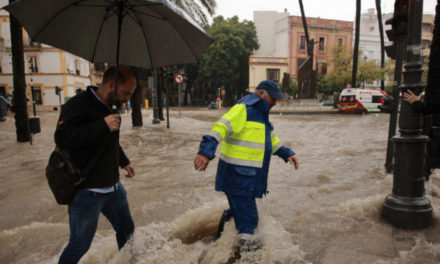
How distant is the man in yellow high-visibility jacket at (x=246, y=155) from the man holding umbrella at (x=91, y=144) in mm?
845

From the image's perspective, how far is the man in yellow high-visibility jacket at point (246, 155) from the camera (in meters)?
2.65

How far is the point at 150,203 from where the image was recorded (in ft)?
15.9

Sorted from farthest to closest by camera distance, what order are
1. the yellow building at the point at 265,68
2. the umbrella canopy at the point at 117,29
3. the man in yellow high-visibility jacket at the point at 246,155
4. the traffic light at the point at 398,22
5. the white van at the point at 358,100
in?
the yellow building at the point at 265,68 → the white van at the point at 358,100 → the traffic light at the point at 398,22 → the man in yellow high-visibility jacket at the point at 246,155 → the umbrella canopy at the point at 117,29

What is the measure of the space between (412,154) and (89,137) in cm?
347

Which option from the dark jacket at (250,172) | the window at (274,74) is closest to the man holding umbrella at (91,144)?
the dark jacket at (250,172)

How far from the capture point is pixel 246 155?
2.67 metres

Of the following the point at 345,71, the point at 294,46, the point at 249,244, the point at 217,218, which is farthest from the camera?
the point at 294,46

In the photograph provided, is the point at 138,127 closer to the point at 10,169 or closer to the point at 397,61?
the point at 10,169

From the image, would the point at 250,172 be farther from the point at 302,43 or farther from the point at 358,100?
the point at 302,43

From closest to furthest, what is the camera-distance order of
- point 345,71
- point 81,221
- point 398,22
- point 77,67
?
point 81,221 < point 398,22 < point 345,71 < point 77,67

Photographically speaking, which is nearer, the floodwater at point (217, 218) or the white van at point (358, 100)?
the floodwater at point (217, 218)

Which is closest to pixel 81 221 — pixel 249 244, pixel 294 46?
pixel 249 244

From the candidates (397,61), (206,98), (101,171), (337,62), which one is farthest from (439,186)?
(206,98)

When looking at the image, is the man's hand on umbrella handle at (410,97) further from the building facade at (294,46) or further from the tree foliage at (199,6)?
the building facade at (294,46)
